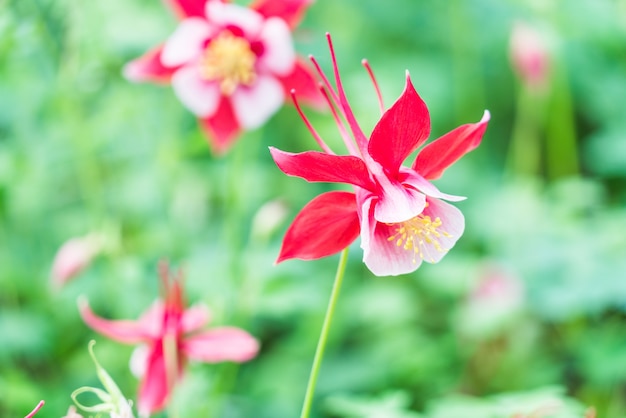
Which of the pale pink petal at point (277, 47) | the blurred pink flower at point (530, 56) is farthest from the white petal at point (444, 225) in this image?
the blurred pink flower at point (530, 56)

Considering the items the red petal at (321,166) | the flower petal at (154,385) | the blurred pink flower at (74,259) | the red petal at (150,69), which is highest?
the red petal at (150,69)

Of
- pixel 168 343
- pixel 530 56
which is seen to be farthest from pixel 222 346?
pixel 530 56

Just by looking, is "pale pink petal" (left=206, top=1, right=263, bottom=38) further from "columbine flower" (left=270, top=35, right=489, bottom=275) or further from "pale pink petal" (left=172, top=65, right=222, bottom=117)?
"columbine flower" (left=270, top=35, right=489, bottom=275)

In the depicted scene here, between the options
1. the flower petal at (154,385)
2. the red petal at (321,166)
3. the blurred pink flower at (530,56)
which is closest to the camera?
the red petal at (321,166)

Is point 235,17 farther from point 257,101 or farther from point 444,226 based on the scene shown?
point 444,226

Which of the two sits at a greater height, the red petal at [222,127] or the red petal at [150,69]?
the red petal at [150,69]

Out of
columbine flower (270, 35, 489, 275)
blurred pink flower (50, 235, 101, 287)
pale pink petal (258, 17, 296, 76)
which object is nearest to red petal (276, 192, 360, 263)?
columbine flower (270, 35, 489, 275)

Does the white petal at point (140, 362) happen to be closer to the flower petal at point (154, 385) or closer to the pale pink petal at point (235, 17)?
the flower petal at point (154, 385)
